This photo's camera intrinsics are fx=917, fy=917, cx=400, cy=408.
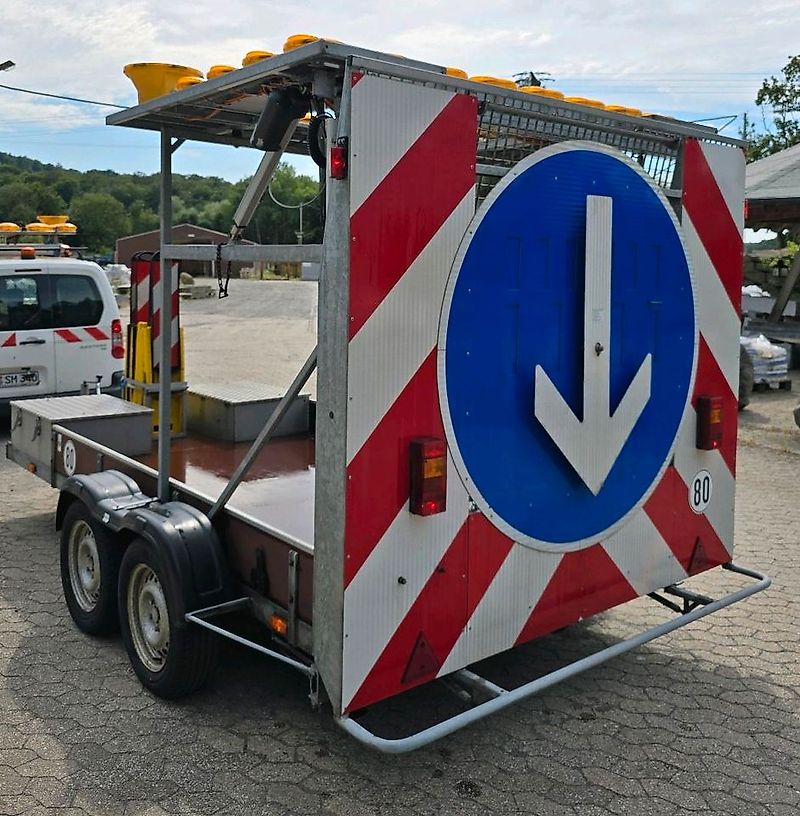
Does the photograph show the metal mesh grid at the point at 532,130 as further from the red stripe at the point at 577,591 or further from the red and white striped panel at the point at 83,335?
the red and white striped panel at the point at 83,335

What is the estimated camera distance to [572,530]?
368 centimetres

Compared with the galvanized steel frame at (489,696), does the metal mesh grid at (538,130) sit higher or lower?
higher

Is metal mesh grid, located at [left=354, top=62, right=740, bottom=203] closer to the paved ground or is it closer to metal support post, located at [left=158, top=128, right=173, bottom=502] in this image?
metal support post, located at [left=158, top=128, right=173, bottom=502]

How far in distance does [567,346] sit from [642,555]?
42.9 inches

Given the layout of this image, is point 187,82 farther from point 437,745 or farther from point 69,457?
point 437,745

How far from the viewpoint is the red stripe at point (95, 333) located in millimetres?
9312

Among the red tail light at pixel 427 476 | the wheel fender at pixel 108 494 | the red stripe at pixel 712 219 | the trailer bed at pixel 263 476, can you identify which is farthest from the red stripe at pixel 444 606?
the red stripe at pixel 712 219

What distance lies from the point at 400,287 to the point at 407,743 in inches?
58.2

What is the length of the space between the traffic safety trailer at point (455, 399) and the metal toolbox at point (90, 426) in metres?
1.04

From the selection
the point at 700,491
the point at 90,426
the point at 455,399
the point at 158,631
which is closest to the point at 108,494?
the point at 158,631

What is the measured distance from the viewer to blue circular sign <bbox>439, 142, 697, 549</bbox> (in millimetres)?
3260

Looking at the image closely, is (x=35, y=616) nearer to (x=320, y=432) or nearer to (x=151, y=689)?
(x=151, y=689)

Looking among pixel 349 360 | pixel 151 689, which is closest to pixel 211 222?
pixel 151 689

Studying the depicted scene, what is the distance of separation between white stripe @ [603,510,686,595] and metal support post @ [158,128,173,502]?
2009 mm
